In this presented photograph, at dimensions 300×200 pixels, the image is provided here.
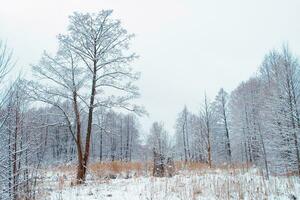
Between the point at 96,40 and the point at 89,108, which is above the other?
the point at 96,40

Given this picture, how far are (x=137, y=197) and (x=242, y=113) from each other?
2643cm

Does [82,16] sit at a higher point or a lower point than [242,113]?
higher

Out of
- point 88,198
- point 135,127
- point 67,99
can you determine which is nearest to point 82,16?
point 67,99

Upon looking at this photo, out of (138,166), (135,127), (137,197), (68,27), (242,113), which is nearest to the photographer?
(137,197)

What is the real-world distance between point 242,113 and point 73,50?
22.7 meters

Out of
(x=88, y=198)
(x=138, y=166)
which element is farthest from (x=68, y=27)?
(x=88, y=198)

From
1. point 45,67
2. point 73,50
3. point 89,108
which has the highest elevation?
point 73,50

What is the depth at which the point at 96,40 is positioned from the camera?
1504cm

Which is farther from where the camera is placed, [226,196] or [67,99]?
[67,99]

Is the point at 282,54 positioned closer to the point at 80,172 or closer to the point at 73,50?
the point at 73,50

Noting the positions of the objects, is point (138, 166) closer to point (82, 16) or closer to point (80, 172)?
point (80, 172)

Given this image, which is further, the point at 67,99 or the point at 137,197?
the point at 67,99

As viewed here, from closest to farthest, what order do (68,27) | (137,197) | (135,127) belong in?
(137,197) < (68,27) < (135,127)

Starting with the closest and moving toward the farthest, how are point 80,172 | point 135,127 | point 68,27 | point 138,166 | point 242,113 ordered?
point 80,172
point 68,27
point 138,166
point 242,113
point 135,127
